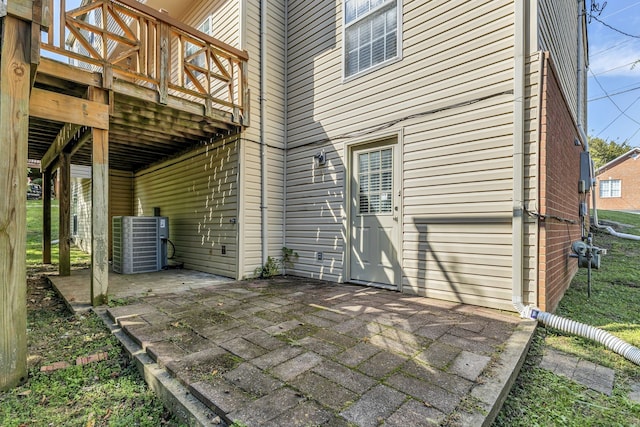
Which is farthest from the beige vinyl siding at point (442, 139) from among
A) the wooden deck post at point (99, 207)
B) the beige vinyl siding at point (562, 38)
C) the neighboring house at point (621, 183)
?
the neighboring house at point (621, 183)

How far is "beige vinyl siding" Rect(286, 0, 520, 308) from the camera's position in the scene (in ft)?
A: 11.0

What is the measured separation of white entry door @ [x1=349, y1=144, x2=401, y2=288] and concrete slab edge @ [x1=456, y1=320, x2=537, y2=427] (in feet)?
6.13

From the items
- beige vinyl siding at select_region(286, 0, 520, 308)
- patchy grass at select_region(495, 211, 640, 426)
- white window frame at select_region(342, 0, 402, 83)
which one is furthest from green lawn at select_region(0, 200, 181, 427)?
white window frame at select_region(342, 0, 402, 83)

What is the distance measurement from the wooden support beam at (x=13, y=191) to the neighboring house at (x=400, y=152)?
307 cm

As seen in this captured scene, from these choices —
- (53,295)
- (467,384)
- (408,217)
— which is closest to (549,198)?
(408,217)

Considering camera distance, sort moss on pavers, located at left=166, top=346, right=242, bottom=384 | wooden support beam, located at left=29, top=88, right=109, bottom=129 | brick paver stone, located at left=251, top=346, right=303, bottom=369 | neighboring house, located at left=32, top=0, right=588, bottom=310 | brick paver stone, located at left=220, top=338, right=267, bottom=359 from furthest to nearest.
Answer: neighboring house, located at left=32, top=0, right=588, bottom=310
wooden support beam, located at left=29, top=88, right=109, bottom=129
brick paver stone, located at left=220, top=338, right=267, bottom=359
brick paver stone, located at left=251, top=346, right=303, bottom=369
moss on pavers, located at left=166, top=346, right=242, bottom=384

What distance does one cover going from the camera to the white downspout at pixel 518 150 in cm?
314

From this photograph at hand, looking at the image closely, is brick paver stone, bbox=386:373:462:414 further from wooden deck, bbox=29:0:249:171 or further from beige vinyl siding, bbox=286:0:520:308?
wooden deck, bbox=29:0:249:171

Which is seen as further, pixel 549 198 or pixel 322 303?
pixel 322 303

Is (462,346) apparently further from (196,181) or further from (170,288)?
(196,181)

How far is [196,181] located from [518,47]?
5.65m

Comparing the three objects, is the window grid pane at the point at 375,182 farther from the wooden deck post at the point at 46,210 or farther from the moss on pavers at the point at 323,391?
the wooden deck post at the point at 46,210

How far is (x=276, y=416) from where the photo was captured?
151cm

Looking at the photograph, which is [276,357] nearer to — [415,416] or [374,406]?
[374,406]
